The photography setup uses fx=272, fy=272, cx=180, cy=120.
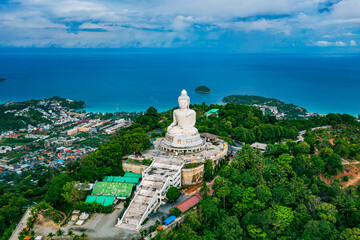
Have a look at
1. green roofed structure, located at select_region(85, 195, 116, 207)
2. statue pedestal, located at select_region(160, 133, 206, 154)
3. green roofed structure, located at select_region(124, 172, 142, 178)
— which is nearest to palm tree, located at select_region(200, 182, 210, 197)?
statue pedestal, located at select_region(160, 133, 206, 154)

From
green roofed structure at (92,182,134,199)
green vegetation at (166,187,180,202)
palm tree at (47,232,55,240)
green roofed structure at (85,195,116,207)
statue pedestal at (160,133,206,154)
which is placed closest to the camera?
palm tree at (47,232,55,240)

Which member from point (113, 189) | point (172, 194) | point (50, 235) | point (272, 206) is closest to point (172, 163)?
point (172, 194)

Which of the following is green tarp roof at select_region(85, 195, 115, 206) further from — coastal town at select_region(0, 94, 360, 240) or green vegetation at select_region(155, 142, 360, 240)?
green vegetation at select_region(155, 142, 360, 240)

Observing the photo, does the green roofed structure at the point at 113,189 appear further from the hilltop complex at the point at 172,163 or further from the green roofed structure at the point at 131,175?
the green roofed structure at the point at 131,175

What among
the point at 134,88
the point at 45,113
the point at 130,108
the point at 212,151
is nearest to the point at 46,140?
the point at 45,113

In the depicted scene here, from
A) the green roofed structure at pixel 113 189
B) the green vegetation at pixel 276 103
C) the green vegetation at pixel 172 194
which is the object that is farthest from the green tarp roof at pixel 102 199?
the green vegetation at pixel 276 103

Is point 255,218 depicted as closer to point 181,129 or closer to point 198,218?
point 198,218
